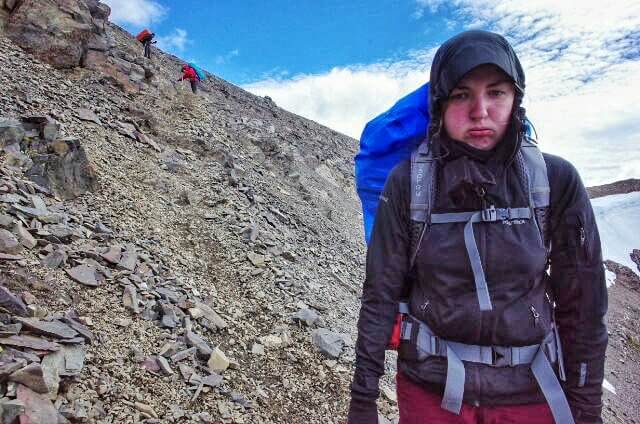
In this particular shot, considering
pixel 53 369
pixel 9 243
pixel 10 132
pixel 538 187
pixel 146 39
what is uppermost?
pixel 146 39

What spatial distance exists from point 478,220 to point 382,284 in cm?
64

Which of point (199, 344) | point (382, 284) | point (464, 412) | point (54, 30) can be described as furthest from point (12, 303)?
point (54, 30)

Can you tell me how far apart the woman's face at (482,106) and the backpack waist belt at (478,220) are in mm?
392

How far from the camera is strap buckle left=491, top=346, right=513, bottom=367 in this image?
82.8 inches

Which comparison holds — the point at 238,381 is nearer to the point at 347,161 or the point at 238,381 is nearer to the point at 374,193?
the point at 374,193

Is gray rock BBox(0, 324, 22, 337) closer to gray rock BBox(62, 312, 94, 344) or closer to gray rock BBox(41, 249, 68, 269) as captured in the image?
gray rock BBox(62, 312, 94, 344)

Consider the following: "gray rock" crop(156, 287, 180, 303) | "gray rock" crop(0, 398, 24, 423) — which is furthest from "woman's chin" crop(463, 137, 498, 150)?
"gray rock" crop(156, 287, 180, 303)

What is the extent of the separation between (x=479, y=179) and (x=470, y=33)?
0.85 metres

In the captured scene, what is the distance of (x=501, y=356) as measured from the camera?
2.12 m

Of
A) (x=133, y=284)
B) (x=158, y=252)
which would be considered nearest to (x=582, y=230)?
(x=133, y=284)

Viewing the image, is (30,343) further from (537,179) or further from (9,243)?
(537,179)

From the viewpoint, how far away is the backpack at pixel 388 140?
2.62 meters

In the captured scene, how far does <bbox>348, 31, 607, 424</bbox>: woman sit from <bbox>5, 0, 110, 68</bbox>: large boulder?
566 inches

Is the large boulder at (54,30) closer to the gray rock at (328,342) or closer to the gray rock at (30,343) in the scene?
the gray rock at (30,343)
